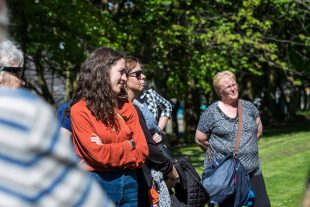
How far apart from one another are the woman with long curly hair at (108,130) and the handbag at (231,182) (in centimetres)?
226

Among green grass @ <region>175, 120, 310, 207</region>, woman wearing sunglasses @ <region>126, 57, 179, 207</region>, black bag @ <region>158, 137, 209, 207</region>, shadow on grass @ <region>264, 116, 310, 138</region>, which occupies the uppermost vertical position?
woman wearing sunglasses @ <region>126, 57, 179, 207</region>

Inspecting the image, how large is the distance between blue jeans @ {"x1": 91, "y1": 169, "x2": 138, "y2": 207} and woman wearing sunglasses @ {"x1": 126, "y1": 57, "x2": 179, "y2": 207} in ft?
1.39

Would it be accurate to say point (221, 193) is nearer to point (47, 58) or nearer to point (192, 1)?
point (47, 58)

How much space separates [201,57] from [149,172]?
1807 centimetres

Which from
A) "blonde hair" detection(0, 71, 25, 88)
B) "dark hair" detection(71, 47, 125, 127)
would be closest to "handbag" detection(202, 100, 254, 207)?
"dark hair" detection(71, 47, 125, 127)

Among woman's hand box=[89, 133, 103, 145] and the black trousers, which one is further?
the black trousers

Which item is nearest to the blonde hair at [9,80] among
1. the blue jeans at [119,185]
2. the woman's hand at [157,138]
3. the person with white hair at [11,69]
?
the person with white hair at [11,69]

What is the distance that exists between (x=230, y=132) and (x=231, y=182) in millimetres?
506

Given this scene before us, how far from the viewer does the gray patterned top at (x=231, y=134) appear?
698cm

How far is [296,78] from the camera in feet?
92.2

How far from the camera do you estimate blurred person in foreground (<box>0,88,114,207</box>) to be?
1.32m

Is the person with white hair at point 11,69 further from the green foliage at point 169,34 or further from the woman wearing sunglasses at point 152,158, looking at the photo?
the green foliage at point 169,34

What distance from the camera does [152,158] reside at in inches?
209

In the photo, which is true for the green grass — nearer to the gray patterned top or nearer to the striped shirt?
the gray patterned top
